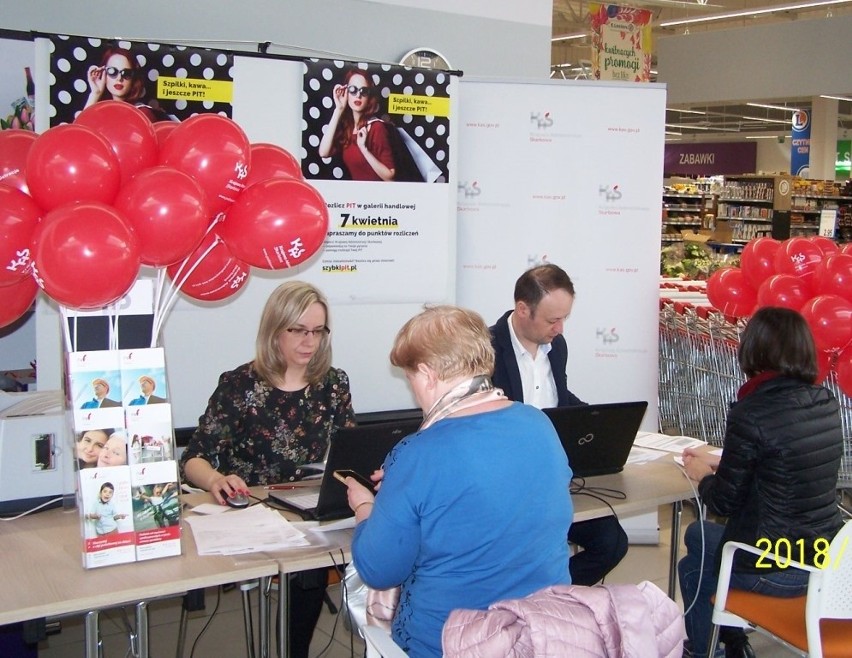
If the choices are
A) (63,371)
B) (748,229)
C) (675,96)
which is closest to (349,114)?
(63,371)

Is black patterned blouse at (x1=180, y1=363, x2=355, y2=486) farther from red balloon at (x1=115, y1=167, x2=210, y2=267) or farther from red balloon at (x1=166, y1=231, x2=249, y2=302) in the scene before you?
red balloon at (x1=115, y1=167, x2=210, y2=267)

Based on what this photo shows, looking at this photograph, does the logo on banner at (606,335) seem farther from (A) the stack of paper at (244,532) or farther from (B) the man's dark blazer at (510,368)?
(A) the stack of paper at (244,532)

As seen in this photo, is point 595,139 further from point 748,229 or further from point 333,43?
point 748,229

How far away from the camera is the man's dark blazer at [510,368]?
12.0 ft

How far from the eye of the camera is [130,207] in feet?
7.72

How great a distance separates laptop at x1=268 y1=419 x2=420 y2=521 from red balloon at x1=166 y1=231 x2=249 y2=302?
2.25 ft

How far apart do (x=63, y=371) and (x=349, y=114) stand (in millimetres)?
2364

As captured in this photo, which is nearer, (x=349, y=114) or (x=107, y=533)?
(x=107, y=533)

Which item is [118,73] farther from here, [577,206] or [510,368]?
[577,206]

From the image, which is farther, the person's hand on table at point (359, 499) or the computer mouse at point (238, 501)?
the computer mouse at point (238, 501)

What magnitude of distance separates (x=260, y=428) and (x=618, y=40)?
7.82 meters

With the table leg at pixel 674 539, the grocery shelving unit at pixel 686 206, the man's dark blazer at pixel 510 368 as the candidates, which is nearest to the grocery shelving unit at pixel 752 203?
the grocery shelving unit at pixel 686 206

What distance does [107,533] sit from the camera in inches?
92.6

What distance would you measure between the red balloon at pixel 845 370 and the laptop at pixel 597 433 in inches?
63.0
